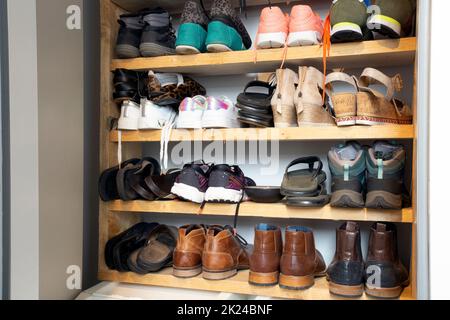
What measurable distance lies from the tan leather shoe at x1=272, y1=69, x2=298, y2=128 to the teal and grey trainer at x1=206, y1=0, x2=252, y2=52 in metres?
0.25

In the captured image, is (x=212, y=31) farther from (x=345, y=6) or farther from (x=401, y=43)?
(x=401, y=43)

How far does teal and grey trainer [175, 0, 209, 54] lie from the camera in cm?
164

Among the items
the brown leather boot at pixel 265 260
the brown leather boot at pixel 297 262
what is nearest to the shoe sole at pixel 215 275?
the brown leather boot at pixel 265 260

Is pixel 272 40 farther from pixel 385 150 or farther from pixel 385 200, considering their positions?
pixel 385 200

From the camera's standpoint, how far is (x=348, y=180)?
1448 millimetres

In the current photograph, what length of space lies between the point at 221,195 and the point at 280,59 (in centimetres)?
61

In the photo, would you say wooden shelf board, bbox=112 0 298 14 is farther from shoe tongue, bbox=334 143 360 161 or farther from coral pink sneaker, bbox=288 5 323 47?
shoe tongue, bbox=334 143 360 161

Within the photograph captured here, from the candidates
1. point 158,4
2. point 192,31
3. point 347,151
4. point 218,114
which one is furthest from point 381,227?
point 158,4

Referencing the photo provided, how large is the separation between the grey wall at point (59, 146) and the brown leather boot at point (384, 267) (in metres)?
1.16
